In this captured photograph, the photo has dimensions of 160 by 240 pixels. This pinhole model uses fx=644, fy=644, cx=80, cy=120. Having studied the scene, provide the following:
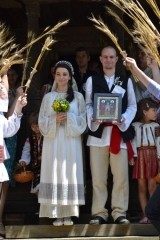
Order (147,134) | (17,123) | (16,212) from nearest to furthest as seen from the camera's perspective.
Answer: (17,123)
(147,134)
(16,212)

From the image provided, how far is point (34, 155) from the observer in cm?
730

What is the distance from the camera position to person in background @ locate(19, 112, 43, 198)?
7.25 m

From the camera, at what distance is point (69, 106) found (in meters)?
6.91

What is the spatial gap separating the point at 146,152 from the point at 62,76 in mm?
1245

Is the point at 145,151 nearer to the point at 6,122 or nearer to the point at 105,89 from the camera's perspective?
the point at 105,89

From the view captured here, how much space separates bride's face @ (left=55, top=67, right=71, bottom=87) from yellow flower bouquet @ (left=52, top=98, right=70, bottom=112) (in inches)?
10.4

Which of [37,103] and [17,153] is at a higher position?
[37,103]

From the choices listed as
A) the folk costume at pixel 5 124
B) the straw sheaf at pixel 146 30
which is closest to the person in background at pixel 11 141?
the folk costume at pixel 5 124

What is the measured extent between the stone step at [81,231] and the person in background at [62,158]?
13cm

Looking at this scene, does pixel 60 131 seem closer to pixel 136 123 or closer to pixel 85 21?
pixel 136 123

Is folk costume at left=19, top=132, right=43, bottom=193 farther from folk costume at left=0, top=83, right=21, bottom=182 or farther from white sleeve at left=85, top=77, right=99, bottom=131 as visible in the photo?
white sleeve at left=85, top=77, right=99, bottom=131

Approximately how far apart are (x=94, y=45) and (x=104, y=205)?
3.83m

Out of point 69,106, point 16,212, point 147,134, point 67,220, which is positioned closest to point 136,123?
point 147,134

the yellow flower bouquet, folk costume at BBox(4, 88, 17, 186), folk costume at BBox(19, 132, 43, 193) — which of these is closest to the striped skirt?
the yellow flower bouquet
